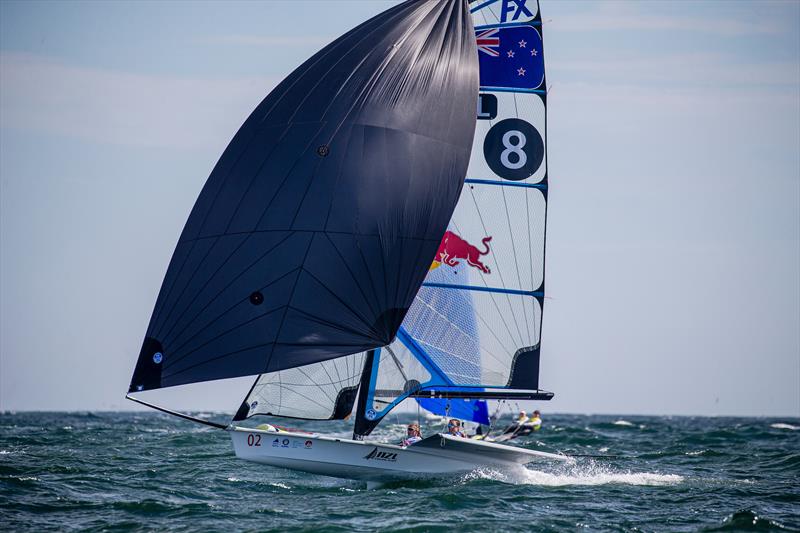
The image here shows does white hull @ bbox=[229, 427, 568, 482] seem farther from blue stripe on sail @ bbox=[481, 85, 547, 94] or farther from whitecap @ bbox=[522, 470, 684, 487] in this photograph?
blue stripe on sail @ bbox=[481, 85, 547, 94]

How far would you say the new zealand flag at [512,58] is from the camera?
820 inches

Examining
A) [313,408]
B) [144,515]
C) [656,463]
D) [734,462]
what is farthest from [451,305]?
[734,462]

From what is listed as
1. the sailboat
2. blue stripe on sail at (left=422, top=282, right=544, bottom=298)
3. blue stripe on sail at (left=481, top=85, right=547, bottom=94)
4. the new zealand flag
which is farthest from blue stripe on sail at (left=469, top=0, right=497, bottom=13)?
blue stripe on sail at (left=422, top=282, right=544, bottom=298)

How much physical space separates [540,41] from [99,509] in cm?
1231

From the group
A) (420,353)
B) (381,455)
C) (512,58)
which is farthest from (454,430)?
(512,58)

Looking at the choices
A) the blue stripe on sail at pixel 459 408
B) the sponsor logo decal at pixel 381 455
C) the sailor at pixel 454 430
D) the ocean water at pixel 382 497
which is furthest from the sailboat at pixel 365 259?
the ocean water at pixel 382 497

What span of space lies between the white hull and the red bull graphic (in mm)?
3734

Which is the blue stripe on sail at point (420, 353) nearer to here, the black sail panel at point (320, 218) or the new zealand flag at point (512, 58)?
the black sail panel at point (320, 218)

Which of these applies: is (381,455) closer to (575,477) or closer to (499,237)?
(499,237)

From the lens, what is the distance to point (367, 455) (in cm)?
1805

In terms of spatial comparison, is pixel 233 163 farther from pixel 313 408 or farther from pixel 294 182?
pixel 313 408

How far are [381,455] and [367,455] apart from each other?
28 cm

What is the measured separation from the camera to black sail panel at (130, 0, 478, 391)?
17000mm

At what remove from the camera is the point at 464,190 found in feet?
67.5
